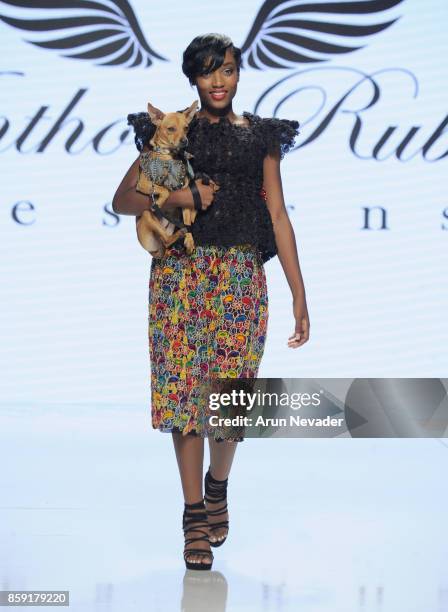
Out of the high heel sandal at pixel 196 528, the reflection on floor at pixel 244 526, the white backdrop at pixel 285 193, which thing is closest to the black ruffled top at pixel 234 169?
the high heel sandal at pixel 196 528

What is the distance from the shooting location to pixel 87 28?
589 cm

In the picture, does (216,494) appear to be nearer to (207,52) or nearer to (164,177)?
(164,177)

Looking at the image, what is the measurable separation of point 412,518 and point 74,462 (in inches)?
60.4

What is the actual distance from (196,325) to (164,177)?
0.36 m

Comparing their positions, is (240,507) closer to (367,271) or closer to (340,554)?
(340,554)

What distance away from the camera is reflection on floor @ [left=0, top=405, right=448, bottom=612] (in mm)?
2693

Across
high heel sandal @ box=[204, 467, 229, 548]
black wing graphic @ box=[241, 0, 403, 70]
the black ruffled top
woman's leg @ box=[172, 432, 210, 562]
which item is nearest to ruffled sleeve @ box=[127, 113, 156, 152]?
the black ruffled top

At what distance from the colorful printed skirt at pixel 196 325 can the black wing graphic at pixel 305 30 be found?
3.02 m

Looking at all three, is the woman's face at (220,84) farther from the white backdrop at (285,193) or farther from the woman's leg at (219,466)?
the white backdrop at (285,193)

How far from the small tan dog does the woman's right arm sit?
1 cm

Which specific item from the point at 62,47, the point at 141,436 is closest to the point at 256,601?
the point at 141,436

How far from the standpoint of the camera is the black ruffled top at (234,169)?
9.70 feet

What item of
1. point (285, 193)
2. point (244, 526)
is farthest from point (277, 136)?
point (285, 193)

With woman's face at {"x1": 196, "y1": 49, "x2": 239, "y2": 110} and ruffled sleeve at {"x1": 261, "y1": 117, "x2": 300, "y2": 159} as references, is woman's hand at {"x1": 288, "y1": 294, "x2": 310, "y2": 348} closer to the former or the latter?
ruffled sleeve at {"x1": 261, "y1": 117, "x2": 300, "y2": 159}
